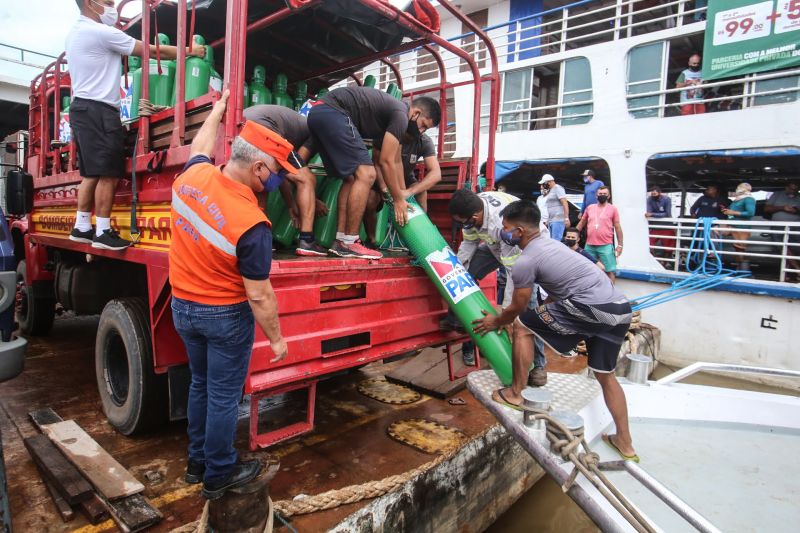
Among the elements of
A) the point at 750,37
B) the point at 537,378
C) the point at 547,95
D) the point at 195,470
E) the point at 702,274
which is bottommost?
the point at 195,470

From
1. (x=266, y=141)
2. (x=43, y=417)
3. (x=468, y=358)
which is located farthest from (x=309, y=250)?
Result: (x=468, y=358)

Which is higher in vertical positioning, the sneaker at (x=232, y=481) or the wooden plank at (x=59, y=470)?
the sneaker at (x=232, y=481)

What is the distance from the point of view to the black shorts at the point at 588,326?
2.88 meters

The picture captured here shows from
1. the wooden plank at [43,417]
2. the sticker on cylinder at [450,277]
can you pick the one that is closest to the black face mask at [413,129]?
the sticker on cylinder at [450,277]

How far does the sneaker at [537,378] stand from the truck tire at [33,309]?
16.2ft

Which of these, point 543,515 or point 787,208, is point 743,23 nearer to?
point 787,208

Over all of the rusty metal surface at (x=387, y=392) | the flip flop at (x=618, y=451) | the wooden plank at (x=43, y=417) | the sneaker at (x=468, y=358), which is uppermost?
the sneaker at (x=468, y=358)

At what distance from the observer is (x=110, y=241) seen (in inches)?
114

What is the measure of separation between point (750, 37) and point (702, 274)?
4.18 m

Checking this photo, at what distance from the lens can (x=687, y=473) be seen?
10.1 ft

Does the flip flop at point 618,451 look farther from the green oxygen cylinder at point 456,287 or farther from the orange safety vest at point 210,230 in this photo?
the orange safety vest at point 210,230

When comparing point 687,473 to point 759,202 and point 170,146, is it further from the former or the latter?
point 759,202

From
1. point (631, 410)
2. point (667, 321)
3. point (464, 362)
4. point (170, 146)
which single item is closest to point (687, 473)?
point (631, 410)

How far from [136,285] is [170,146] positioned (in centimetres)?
139
